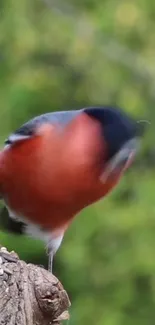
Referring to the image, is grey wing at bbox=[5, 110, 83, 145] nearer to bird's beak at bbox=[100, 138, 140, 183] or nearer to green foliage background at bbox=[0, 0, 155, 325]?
bird's beak at bbox=[100, 138, 140, 183]

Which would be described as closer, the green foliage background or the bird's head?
the bird's head

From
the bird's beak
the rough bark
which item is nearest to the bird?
the bird's beak

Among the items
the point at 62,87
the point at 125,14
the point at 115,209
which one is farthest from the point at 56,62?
the point at 115,209

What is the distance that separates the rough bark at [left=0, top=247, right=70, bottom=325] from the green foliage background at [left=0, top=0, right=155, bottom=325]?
1446 mm

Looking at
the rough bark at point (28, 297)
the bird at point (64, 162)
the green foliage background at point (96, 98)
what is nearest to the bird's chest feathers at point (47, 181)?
the bird at point (64, 162)

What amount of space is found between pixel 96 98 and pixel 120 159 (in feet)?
7.26

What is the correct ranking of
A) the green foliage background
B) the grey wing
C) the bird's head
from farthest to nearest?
the green foliage background, the grey wing, the bird's head

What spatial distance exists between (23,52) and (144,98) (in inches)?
22.4

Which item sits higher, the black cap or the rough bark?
the black cap

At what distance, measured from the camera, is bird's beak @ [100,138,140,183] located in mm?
1979

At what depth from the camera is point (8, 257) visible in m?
1.87

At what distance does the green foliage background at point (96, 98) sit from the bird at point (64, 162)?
3.89 ft

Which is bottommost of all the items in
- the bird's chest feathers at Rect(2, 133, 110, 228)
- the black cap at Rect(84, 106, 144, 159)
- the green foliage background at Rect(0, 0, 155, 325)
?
the green foliage background at Rect(0, 0, 155, 325)

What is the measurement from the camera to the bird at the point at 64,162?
1.98 metres
